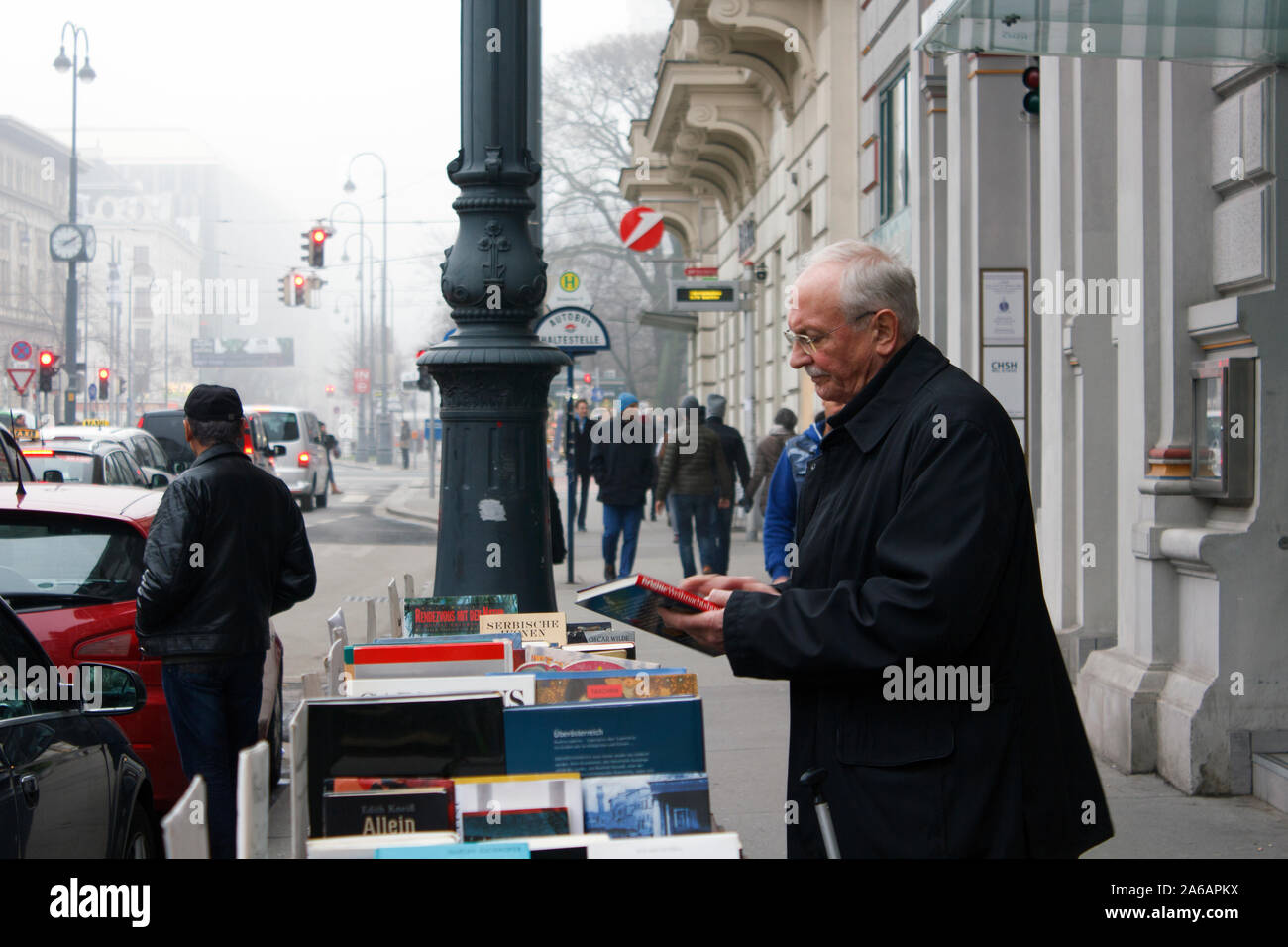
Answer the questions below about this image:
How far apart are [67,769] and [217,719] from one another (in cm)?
170

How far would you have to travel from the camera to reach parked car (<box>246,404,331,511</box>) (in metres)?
30.0

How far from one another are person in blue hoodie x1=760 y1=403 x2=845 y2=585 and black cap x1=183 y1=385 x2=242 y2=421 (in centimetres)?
286

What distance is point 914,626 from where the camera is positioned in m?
2.58

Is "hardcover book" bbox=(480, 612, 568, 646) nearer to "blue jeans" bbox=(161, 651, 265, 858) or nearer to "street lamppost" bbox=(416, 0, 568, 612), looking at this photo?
"street lamppost" bbox=(416, 0, 568, 612)

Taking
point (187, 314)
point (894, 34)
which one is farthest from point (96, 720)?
point (187, 314)

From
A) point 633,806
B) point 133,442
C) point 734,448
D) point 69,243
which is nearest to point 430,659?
point 633,806

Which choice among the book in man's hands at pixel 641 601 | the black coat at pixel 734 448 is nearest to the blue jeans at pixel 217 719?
the book in man's hands at pixel 641 601

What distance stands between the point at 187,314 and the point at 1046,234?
13587 cm

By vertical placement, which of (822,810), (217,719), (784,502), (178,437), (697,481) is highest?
(178,437)

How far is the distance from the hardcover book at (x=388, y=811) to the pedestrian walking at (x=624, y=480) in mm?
12443

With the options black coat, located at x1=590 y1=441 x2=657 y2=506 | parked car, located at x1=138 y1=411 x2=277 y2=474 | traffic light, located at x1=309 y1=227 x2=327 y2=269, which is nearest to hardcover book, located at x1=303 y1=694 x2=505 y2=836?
black coat, located at x1=590 y1=441 x2=657 y2=506

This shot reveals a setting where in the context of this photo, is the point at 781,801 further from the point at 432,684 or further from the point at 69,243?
the point at 69,243

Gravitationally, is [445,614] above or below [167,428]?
below
